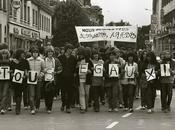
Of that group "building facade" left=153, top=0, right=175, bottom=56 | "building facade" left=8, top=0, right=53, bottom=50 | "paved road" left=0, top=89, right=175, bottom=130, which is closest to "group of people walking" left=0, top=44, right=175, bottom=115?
"paved road" left=0, top=89, right=175, bottom=130

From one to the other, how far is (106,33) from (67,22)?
44.5 m

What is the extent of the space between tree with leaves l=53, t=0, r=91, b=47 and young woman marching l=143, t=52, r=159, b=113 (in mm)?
47389

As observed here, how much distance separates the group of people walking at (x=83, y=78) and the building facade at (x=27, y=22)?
23247 millimetres

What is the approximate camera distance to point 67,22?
6931cm

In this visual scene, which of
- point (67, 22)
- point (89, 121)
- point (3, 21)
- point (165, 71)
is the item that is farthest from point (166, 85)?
point (67, 22)

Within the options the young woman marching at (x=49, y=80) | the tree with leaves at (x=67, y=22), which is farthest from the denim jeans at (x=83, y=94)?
the tree with leaves at (x=67, y=22)

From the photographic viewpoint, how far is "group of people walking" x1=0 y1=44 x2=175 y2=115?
17.9 meters

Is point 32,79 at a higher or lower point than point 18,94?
higher

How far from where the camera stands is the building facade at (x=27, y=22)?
157 feet

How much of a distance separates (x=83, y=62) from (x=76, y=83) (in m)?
0.74

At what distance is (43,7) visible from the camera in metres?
64.7

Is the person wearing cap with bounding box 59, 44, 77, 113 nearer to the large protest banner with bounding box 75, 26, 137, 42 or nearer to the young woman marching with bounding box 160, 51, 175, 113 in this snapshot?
the young woman marching with bounding box 160, 51, 175, 113

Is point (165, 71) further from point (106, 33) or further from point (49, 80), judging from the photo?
point (106, 33)

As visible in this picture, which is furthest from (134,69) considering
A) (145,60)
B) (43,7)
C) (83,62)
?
(43,7)
